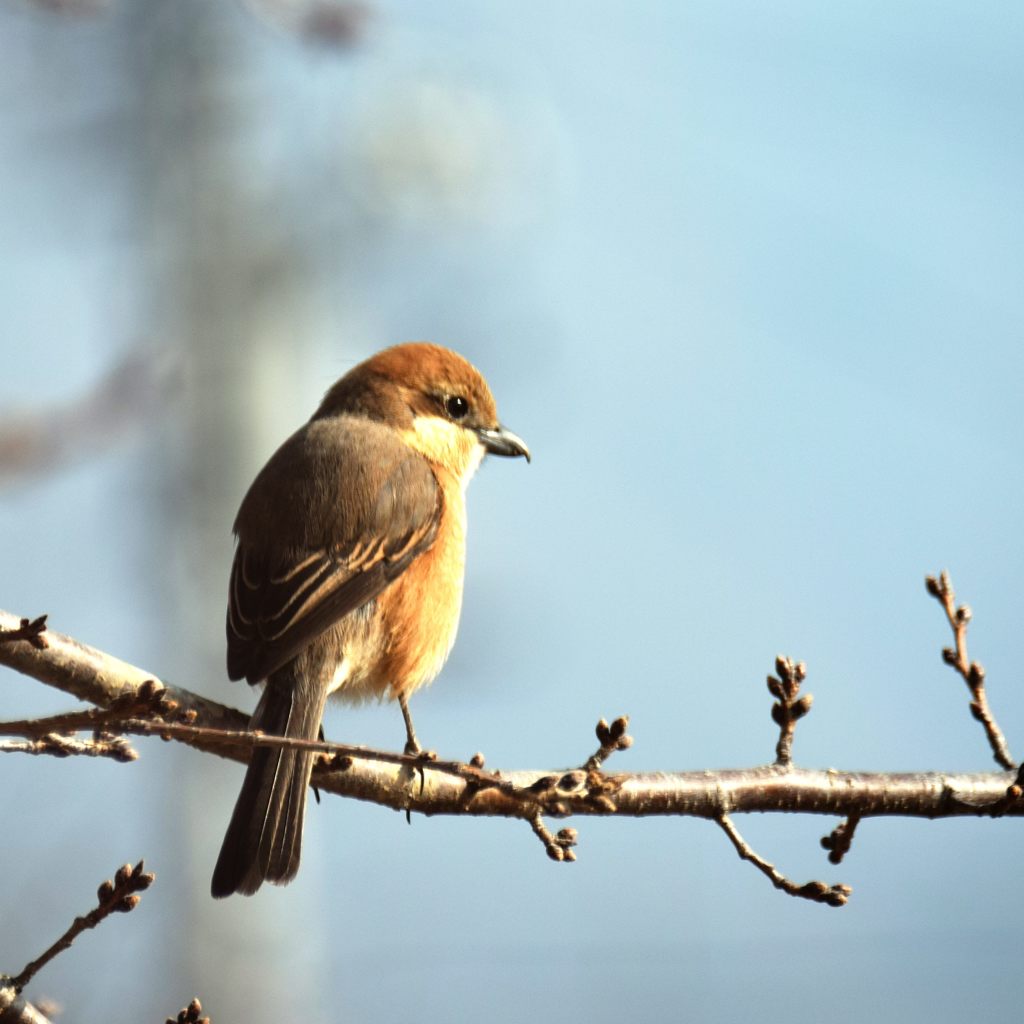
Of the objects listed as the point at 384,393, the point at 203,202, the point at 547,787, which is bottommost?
the point at 547,787

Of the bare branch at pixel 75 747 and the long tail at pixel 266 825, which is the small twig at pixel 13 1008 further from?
the long tail at pixel 266 825

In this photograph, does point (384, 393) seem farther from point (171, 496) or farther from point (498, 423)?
point (171, 496)

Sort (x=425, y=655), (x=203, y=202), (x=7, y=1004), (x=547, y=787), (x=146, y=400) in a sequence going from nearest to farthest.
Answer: (x=7, y=1004) < (x=547, y=787) < (x=425, y=655) < (x=146, y=400) < (x=203, y=202)

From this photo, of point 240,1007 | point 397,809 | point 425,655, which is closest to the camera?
point 397,809

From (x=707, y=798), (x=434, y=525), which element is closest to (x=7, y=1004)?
(x=707, y=798)

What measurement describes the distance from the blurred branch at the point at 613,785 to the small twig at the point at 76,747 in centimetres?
10

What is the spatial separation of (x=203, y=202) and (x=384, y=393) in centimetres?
464

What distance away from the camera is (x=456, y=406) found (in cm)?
496

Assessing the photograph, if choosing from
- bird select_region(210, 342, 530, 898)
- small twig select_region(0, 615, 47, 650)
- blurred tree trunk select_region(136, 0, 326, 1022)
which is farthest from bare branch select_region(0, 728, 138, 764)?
blurred tree trunk select_region(136, 0, 326, 1022)

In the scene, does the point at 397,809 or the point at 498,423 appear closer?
the point at 397,809

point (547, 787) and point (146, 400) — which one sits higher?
point (146, 400)

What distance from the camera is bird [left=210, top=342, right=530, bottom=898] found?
3.40 metres

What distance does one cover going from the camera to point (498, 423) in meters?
5.03

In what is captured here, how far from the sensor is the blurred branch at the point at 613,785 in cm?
291
